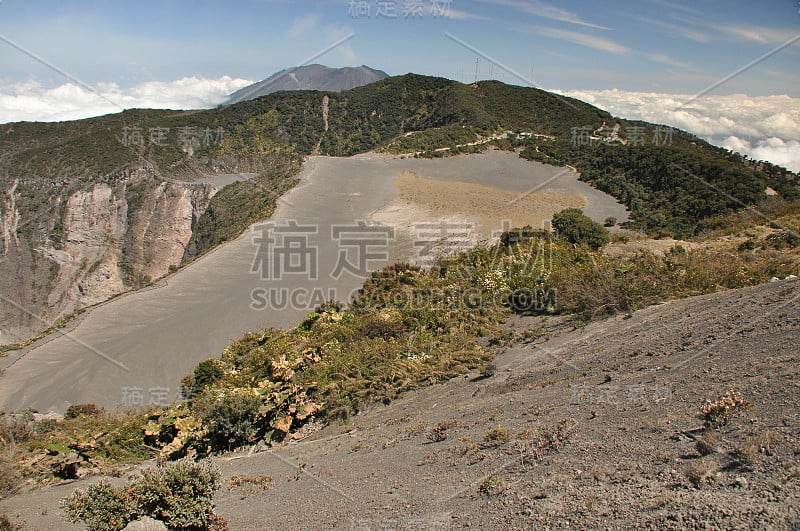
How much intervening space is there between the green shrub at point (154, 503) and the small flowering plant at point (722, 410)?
368 centimetres

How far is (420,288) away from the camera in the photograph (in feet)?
35.7

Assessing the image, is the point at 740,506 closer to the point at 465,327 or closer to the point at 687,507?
the point at 687,507

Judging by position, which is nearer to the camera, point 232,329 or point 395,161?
point 232,329

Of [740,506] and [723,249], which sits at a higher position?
[723,249]

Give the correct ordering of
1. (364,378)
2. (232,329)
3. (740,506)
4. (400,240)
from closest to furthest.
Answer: (740,506), (364,378), (232,329), (400,240)

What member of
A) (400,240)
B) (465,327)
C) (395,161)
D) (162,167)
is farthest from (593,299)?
(162,167)

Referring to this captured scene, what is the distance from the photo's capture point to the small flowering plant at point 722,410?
3.37m

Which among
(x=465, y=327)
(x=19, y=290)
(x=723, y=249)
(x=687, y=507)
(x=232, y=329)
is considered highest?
(x=723, y=249)

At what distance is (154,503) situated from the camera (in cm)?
370

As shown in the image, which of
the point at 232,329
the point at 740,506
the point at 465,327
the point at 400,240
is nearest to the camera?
the point at 740,506

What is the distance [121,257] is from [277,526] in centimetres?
4560

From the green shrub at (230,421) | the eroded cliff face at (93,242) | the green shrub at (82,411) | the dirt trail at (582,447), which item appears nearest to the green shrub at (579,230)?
the dirt trail at (582,447)

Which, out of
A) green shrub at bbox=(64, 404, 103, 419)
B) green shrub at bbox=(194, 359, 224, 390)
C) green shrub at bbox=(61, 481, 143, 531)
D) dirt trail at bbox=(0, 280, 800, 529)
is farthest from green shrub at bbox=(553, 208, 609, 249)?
green shrub at bbox=(61, 481, 143, 531)

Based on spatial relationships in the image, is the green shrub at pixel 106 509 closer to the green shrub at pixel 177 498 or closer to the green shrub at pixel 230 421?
the green shrub at pixel 177 498
